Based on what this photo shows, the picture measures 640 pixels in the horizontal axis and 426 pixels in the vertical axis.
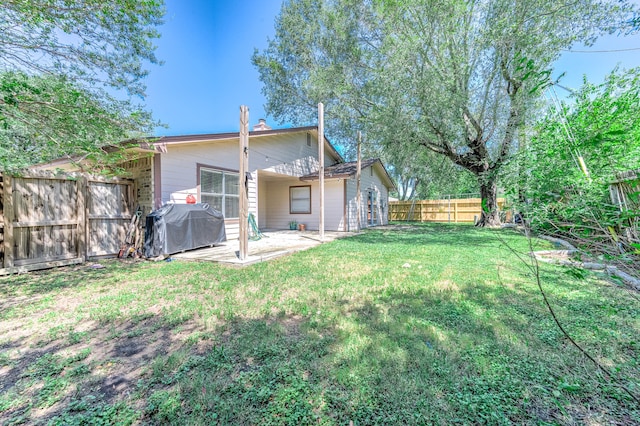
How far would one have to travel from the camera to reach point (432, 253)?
6.34 m

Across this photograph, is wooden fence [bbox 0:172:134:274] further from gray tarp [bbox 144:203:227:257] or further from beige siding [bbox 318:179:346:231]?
beige siding [bbox 318:179:346:231]

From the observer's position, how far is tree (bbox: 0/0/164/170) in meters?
3.97

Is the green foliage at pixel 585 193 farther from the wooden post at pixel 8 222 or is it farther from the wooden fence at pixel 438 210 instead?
the wooden fence at pixel 438 210

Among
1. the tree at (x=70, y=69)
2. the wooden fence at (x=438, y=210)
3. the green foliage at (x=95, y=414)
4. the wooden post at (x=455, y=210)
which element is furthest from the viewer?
the wooden post at (x=455, y=210)

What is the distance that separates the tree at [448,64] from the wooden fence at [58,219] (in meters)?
8.36

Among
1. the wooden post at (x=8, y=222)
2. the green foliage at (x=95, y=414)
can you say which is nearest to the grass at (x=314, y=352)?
the green foliage at (x=95, y=414)

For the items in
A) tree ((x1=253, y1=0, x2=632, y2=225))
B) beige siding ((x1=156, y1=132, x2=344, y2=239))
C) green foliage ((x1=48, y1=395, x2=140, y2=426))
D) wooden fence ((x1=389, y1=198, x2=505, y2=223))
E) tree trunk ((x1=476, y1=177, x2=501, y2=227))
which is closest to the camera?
green foliage ((x1=48, y1=395, x2=140, y2=426))

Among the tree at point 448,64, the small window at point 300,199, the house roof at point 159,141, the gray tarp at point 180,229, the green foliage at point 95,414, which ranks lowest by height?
the green foliage at point 95,414

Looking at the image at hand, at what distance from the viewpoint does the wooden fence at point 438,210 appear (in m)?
17.5

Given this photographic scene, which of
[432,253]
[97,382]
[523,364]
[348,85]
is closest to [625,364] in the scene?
[523,364]

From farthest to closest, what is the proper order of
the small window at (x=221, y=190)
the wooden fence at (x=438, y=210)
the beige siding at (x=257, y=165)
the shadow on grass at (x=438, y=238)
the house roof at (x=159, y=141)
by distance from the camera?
the wooden fence at (x=438, y=210) → the shadow on grass at (x=438, y=238) → the small window at (x=221, y=190) → the beige siding at (x=257, y=165) → the house roof at (x=159, y=141)

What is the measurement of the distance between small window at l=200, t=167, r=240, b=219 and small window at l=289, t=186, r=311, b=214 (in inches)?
173

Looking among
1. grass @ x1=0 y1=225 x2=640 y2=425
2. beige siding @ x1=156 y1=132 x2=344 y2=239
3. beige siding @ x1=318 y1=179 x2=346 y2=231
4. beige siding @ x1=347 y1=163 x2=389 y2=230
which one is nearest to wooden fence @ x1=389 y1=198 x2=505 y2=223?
beige siding @ x1=347 y1=163 x2=389 y2=230

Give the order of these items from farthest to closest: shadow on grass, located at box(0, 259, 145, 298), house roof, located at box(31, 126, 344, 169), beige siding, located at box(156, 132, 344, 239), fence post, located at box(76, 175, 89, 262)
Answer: beige siding, located at box(156, 132, 344, 239) → house roof, located at box(31, 126, 344, 169) → fence post, located at box(76, 175, 89, 262) → shadow on grass, located at box(0, 259, 145, 298)
